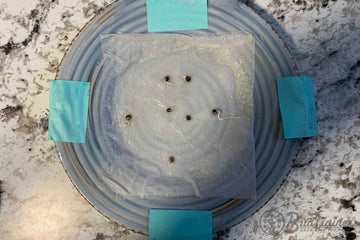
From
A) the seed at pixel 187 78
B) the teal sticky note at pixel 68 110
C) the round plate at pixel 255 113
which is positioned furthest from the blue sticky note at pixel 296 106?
the teal sticky note at pixel 68 110

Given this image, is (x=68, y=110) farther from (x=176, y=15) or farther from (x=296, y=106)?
(x=296, y=106)

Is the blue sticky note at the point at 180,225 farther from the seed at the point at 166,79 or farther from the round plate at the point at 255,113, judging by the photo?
the seed at the point at 166,79

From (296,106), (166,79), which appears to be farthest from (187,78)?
(296,106)

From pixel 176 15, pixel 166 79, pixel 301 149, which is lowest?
pixel 301 149

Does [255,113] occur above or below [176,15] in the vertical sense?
below

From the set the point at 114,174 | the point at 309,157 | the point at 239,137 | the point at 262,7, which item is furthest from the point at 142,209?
the point at 262,7

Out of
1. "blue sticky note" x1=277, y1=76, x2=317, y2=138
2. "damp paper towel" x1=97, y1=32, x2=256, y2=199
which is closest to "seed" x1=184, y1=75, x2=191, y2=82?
"damp paper towel" x1=97, y1=32, x2=256, y2=199

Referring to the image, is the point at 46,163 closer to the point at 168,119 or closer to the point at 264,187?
the point at 168,119
